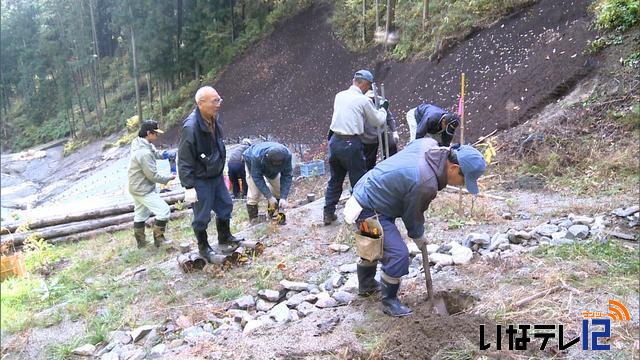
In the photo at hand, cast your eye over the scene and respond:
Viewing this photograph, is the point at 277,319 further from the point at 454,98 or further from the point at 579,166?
the point at 454,98

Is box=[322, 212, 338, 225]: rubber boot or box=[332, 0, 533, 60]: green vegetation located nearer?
box=[322, 212, 338, 225]: rubber boot

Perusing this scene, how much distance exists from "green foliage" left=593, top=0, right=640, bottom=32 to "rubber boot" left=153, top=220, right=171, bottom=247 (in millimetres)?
8043

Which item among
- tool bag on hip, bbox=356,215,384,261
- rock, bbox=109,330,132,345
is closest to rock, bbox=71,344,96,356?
rock, bbox=109,330,132,345

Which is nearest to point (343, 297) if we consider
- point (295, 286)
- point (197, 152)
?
point (295, 286)

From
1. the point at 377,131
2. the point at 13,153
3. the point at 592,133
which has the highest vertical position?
the point at 377,131

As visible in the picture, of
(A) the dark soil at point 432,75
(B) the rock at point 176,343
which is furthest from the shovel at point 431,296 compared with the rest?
(A) the dark soil at point 432,75

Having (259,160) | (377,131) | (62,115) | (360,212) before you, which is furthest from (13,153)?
(360,212)

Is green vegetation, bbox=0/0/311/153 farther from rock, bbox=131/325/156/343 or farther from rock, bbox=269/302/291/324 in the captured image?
rock, bbox=269/302/291/324

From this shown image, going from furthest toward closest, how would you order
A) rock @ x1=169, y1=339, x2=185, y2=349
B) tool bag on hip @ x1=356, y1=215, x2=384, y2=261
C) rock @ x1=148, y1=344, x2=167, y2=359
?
1. rock @ x1=169, y1=339, x2=185, y2=349
2. rock @ x1=148, y1=344, x2=167, y2=359
3. tool bag on hip @ x1=356, y1=215, x2=384, y2=261

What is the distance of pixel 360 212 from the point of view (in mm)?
3506

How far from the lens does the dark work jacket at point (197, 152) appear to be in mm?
4730

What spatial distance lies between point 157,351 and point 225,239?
84.0 inches

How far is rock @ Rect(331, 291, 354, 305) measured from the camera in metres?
3.81

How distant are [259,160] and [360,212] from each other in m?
2.73
